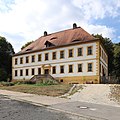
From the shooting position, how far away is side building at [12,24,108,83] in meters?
37.5

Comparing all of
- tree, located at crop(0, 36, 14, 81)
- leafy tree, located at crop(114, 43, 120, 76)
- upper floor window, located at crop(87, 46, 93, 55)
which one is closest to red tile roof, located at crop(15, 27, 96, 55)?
upper floor window, located at crop(87, 46, 93, 55)

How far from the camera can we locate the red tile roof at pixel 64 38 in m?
40.0

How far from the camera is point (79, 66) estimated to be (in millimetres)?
38906

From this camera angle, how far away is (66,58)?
40.8m

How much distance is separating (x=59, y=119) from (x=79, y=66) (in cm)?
2889

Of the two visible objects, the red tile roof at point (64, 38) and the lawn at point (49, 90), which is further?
the red tile roof at point (64, 38)

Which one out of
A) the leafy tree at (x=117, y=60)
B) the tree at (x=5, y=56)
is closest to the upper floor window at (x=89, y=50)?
the leafy tree at (x=117, y=60)

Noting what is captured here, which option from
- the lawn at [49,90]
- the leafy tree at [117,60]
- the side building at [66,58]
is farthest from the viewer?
the leafy tree at [117,60]

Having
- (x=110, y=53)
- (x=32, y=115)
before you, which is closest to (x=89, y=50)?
(x=110, y=53)

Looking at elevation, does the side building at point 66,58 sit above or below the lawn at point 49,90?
above

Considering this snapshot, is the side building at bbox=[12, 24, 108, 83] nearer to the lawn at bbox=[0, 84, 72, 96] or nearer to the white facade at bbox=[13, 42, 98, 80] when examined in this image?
the white facade at bbox=[13, 42, 98, 80]

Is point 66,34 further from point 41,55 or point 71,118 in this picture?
point 71,118

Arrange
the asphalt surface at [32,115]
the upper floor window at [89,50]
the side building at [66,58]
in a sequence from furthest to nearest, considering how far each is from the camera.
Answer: the upper floor window at [89,50], the side building at [66,58], the asphalt surface at [32,115]

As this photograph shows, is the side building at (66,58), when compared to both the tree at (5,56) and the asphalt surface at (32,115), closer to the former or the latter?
the tree at (5,56)
